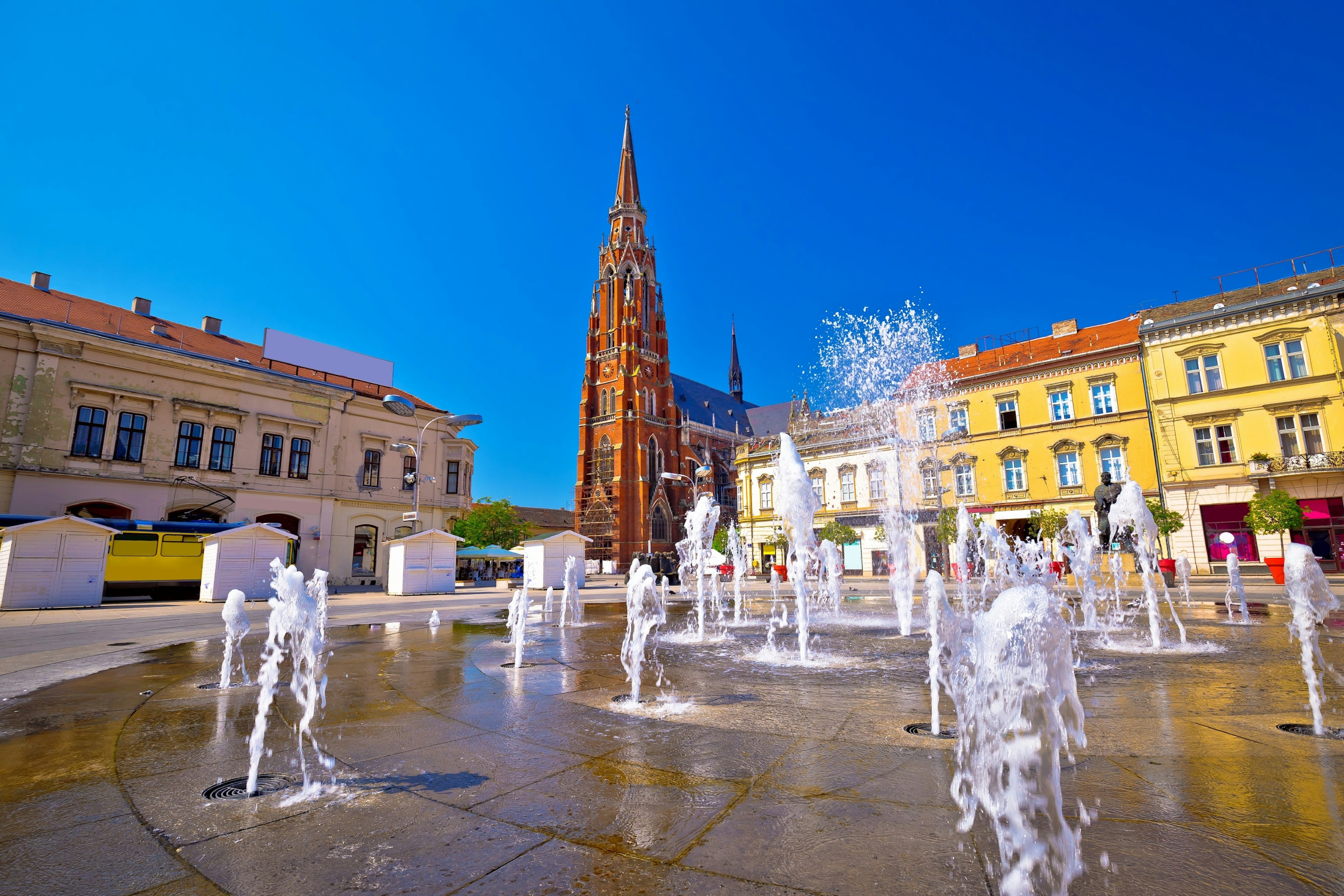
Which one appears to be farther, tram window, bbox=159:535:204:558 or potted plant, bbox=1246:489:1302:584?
potted plant, bbox=1246:489:1302:584

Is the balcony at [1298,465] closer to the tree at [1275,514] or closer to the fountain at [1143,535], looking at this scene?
the tree at [1275,514]

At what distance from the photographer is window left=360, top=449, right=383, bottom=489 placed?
34969mm

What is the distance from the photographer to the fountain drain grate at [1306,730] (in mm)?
4094

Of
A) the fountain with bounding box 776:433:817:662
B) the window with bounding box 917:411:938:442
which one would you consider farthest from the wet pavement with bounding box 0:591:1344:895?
the window with bounding box 917:411:938:442

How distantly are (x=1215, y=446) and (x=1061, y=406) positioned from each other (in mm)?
6738

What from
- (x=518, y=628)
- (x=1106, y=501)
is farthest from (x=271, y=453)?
(x=1106, y=501)

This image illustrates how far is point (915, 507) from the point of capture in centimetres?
3859

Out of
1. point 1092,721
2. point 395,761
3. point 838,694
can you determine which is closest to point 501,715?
point 395,761

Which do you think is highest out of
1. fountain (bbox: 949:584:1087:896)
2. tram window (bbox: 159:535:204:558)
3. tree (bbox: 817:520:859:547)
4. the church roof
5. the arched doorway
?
the church roof

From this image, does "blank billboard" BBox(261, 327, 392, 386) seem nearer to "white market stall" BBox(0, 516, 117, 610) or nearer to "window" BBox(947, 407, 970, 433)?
"white market stall" BBox(0, 516, 117, 610)

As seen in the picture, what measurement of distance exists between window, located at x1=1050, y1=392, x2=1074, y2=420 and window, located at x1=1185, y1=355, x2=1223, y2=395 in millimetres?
4941

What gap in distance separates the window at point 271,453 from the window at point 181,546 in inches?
302

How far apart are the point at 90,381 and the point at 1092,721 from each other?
1417 inches

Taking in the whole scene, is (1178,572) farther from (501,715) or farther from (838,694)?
(501,715)
